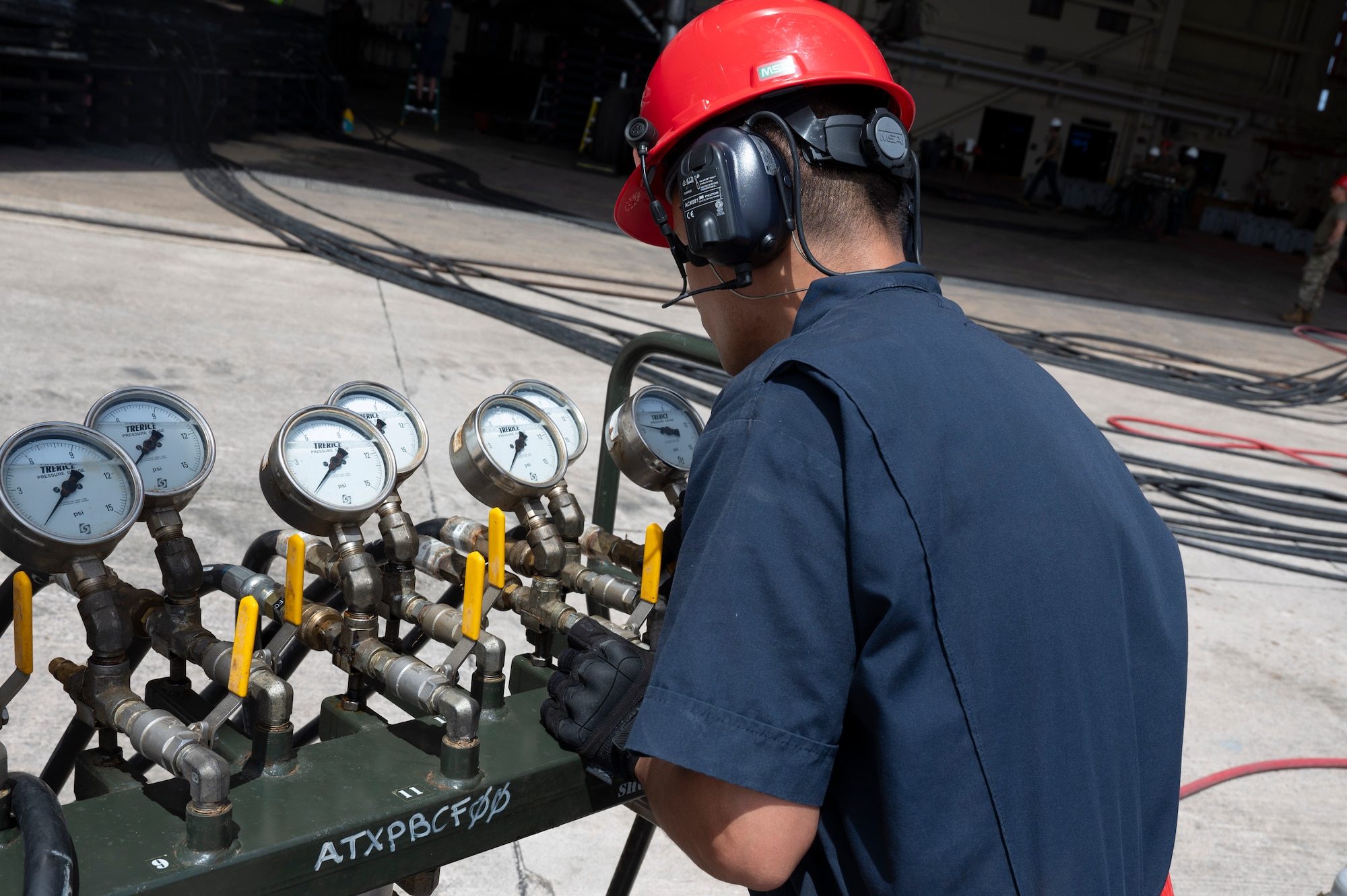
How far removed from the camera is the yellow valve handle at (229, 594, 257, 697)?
0.97m

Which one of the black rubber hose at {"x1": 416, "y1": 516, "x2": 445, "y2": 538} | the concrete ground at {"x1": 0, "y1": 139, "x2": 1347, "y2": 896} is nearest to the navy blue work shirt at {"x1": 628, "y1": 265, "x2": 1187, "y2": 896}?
the black rubber hose at {"x1": 416, "y1": 516, "x2": 445, "y2": 538}

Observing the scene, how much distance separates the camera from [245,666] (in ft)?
3.28

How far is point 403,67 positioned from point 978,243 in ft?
49.8

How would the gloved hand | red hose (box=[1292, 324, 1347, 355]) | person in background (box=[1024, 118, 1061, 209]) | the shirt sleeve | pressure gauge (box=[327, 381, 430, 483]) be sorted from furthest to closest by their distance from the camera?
person in background (box=[1024, 118, 1061, 209])
red hose (box=[1292, 324, 1347, 355])
pressure gauge (box=[327, 381, 430, 483])
the gloved hand
the shirt sleeve

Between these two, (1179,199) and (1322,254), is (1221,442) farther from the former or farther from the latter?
(1179,199)

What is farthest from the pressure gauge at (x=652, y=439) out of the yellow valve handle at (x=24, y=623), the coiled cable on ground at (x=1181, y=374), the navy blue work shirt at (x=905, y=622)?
the coiled cable on ground at (x=1181, y=374)

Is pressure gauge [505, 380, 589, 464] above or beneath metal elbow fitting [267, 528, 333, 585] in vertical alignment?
above

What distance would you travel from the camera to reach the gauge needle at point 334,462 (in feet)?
4.25

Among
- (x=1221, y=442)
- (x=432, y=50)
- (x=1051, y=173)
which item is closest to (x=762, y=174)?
(x=1221, y=442)

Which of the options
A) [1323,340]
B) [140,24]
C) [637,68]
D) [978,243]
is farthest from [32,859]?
[637,68]

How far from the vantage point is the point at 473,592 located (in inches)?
46.7

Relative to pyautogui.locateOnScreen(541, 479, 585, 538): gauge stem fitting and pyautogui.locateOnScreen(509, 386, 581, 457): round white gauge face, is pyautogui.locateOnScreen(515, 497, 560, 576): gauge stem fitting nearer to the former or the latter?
pyautogui.locateOnScreen(541, 479, 585, 538): gauge stem fitting

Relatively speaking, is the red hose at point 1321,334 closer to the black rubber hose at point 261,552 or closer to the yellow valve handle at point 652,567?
the yellow valve handle at point 652,567

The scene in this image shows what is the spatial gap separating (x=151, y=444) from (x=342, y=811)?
53 cm
